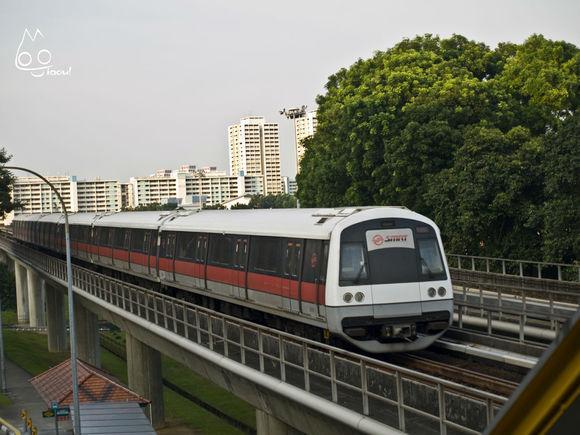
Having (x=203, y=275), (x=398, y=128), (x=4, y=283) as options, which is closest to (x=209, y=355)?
(x=203, y=275)

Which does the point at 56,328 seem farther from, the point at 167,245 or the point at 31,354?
the point at 167,245

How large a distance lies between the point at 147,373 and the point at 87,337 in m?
19.8

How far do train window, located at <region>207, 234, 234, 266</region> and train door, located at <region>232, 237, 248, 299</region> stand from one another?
1.66 feet

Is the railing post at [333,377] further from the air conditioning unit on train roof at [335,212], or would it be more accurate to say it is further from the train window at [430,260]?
the air conditioning unit on train roof at [335,212]

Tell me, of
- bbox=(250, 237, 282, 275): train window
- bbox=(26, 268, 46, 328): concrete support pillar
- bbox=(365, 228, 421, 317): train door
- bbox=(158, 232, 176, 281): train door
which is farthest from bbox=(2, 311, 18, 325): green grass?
bbox=(365, 228, 421, 317): train door

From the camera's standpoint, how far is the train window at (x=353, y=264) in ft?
56.1

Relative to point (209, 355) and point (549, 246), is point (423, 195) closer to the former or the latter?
point (549, 246)

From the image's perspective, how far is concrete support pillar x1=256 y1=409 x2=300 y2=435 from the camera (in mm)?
17391

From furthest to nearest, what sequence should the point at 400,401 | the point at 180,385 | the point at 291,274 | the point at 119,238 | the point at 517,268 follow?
the point at 180,385 < the point at 119,238 < the point at 517,268 < the point at 291,274 < the point at 400,401

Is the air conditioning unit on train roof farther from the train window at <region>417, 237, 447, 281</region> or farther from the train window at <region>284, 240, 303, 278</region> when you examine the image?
the train window at <region>417, 237, 447, 281</region>

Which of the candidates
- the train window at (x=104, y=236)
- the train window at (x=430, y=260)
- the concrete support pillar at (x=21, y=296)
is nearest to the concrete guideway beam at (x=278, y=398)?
the train window at (x=430, y=260)

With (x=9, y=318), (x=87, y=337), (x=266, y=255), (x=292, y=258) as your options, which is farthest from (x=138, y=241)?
(x=9, y=318)

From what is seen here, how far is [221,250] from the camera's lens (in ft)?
81.4

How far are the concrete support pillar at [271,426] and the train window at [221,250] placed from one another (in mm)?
6453
